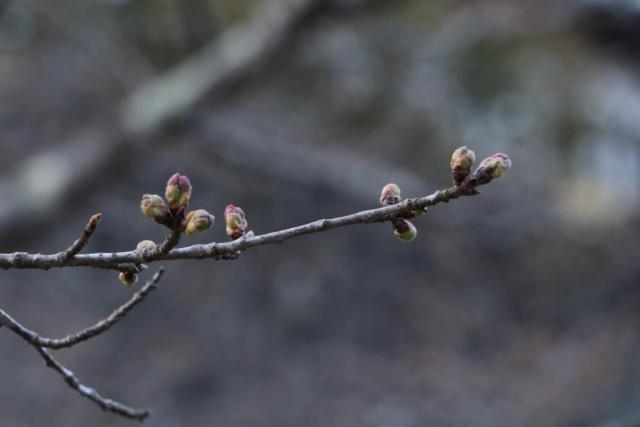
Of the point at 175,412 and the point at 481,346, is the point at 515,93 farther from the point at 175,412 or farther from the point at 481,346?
the point at 175,412

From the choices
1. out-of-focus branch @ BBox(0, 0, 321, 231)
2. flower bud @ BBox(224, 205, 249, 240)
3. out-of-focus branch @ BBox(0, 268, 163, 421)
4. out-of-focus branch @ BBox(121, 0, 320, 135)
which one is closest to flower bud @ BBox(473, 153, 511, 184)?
flower bud @ BBox(224, 205, 249, 240)

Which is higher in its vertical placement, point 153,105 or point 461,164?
point 153,105

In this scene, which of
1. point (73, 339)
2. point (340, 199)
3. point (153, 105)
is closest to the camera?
point (73, 339)

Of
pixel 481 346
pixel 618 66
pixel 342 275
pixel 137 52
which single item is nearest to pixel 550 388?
pixel 481 346

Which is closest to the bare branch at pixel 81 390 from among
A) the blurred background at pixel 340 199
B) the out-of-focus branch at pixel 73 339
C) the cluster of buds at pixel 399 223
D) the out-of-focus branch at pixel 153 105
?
the out-of-focus branch at pixel 73 339

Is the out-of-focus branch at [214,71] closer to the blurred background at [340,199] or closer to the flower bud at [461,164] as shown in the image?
the blurred background at [340,199]

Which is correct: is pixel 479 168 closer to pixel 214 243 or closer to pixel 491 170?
pixel 491 170

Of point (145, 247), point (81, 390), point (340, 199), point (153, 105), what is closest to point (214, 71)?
point (153, 105)
